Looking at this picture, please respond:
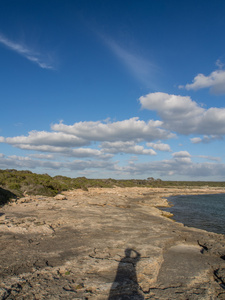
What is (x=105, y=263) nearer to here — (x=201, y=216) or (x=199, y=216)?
(x=199, y=216)

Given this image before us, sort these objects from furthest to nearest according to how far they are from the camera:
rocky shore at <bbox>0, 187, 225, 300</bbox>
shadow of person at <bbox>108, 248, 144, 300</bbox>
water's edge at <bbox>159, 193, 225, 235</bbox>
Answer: water's edge at <bbox>159, 193, 225, 235</bbox>, rocky shore at <bbox>0, 187, 225, 300</bbox>, shadow of person at <bbox>108, 248, 144, 300</bbox>

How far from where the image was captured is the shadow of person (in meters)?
4.84

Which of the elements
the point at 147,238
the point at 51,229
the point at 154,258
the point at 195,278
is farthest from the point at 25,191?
the point at 195,278

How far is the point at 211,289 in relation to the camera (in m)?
5.38

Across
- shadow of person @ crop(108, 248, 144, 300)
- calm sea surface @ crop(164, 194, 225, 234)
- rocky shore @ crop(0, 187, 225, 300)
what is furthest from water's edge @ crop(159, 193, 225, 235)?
shadow of person @ crop(108, 248, 144, 300)

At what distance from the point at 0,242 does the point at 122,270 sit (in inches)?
201

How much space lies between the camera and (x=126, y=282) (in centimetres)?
549

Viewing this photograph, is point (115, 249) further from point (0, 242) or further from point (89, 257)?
point (0, 242)

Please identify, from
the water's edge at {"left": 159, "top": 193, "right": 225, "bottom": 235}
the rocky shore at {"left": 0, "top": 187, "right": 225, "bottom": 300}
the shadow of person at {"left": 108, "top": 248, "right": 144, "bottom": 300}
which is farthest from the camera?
the water's edge at {"left": 159, "top": 193, "right": 225, "bottom": 235}

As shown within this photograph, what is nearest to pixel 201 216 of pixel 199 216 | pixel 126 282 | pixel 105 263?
pixel 199 216

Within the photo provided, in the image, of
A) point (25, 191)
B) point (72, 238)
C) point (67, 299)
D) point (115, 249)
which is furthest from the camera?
point (25, 191)

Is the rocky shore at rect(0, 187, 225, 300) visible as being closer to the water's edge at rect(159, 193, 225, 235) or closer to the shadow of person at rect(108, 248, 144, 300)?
the shadow of person at rect(108, 248, 144, 300)

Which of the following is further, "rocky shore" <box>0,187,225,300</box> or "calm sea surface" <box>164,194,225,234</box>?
"calm sea surface" <box>164,194,225,234</box>

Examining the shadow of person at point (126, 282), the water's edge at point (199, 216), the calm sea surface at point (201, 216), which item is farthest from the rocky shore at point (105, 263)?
the calm sea surface at point (201, 216)
